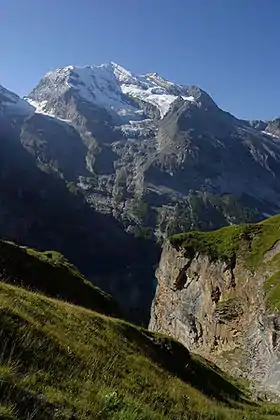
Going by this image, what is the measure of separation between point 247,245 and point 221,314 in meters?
7.67

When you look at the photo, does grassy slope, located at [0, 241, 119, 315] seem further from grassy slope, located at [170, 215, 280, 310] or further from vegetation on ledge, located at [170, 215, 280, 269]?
vegetation on ledge, located at [170, 215, 280, 269]

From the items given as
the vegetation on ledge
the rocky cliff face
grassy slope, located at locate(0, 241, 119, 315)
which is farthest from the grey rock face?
grassy slope, located at locate(0, 241, 119, 315)

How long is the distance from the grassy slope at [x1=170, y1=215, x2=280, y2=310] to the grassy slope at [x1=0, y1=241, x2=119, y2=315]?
45.1 feet

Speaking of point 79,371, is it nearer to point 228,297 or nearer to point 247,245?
point 228,297

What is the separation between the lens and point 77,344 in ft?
46.3

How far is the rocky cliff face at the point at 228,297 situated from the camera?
124 feet

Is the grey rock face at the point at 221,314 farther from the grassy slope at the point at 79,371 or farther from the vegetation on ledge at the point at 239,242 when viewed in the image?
the grassy slope at the point at 79,371

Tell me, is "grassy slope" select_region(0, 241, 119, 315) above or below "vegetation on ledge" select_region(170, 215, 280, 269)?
below

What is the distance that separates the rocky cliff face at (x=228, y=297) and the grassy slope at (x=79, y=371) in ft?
51.9

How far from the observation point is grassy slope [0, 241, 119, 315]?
101ft

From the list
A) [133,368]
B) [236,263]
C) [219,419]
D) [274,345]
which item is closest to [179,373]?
[133,368]

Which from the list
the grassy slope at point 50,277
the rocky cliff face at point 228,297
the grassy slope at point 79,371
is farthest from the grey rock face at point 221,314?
the grassy slope at point 79,371

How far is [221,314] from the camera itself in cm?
4688

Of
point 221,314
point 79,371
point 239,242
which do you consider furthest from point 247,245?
point 79,371
